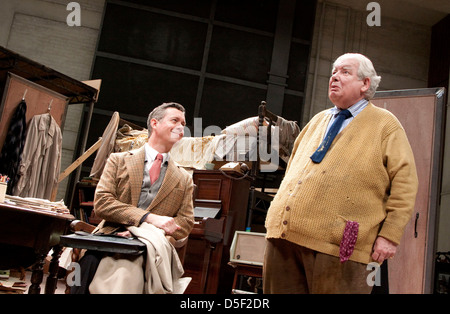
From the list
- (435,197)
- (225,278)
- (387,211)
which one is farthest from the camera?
(225,278)

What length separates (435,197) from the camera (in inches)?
154

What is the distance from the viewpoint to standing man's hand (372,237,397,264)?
1.92 meters

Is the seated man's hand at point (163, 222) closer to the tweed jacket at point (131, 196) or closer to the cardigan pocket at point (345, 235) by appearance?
the tweed jacket at point (131, 196)

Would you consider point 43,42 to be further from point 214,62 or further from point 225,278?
point 225,278

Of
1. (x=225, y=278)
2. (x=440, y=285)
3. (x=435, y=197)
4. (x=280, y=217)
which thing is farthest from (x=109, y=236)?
(x=440, y=285)

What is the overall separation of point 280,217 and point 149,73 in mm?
8636

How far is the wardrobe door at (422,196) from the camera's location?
153 inches

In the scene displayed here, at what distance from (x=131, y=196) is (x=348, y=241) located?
4.06ft

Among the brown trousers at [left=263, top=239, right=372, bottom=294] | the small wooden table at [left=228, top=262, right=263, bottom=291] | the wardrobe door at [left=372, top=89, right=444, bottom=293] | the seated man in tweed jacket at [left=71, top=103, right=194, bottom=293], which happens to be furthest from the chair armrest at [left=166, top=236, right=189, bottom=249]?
the small wooden table at [left=228, top=262, right=263, bottom=291]

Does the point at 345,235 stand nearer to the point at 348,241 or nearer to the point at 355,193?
the point at 348,241

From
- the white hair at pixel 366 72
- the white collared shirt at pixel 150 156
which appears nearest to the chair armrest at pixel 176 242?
the white collared shirt at pixel 150 156

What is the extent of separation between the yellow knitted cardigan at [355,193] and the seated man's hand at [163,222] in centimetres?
58

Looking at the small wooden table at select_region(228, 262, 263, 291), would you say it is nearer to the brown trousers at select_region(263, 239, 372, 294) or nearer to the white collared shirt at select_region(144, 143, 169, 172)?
the white collared shirt at select_region(144, 143, 169, 172)

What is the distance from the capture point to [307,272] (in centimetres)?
199
